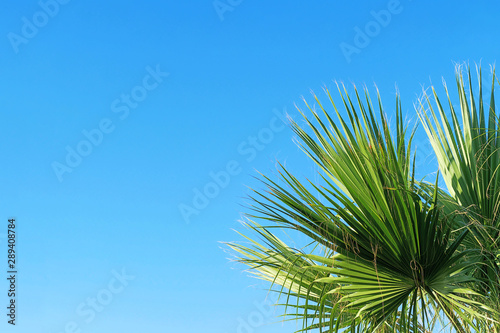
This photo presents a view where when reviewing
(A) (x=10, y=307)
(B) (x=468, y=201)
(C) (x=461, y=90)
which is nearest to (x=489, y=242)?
(B) (x=468, y=201)

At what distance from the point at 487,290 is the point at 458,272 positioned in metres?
0.69

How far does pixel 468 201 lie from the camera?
13.8 feet

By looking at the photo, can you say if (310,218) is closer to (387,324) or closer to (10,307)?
(387,324)

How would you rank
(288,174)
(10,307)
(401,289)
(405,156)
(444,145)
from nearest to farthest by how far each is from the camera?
(401,289), (288,174), (405,156), (444,145), (10,307)

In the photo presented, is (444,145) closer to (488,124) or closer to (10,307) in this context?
(488,124)

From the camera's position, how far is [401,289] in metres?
3.52

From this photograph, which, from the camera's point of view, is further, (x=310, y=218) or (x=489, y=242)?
(x=489, y=242)

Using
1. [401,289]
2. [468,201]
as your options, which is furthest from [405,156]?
[401,289]

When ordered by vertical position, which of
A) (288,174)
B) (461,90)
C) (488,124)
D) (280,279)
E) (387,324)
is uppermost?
(461,90)

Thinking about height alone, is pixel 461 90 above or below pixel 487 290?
above

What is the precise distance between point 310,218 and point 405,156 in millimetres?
947

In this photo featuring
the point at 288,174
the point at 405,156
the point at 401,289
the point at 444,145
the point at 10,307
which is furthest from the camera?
the point at 10,307

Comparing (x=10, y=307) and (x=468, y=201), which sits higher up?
(x=10, y=307)

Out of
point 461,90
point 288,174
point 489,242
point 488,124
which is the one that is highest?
point 461,90
